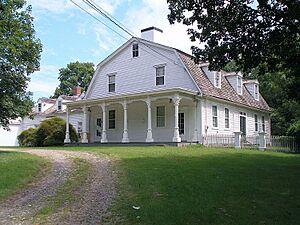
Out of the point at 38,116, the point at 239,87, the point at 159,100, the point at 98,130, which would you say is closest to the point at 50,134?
the point at 98,130

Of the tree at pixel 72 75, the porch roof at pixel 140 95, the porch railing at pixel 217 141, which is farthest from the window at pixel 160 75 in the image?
the tree at pixel 72 75

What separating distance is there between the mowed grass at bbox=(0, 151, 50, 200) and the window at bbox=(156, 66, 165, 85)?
14.5m

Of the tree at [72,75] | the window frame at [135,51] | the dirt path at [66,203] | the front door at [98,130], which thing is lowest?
the dirt path at [66,203]

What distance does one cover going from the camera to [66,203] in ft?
26.9

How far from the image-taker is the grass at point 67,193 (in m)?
7.58

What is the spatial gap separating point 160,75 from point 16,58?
12444 millimetres

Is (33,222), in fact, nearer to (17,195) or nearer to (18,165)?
(17,195)

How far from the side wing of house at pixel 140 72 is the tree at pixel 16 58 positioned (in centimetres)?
919

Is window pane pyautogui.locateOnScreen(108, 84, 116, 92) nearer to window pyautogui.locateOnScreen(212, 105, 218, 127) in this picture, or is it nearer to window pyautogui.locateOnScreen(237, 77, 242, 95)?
window pyautogui.locateOnScreen(212, 105, 218, 127)

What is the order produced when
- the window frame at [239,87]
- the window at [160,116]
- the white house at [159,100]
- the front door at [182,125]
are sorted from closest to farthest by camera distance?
the white house at [159,100], the front door at [182,125], the window at [160,116], the window frame at [239,87]

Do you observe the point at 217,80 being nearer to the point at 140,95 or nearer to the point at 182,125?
the point at 182,125

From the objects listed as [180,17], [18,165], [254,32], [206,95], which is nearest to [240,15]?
[254,32]

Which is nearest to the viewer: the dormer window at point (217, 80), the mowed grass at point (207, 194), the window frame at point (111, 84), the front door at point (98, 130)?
the mowed grass at point (207, 194)

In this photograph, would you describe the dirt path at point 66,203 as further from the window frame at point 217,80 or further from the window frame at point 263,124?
the window frame at point 263,124
